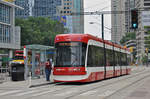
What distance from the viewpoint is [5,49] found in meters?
64.4

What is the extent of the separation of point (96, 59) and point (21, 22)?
183 ft

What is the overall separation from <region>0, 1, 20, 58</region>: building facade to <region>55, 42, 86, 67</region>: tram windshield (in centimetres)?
4300

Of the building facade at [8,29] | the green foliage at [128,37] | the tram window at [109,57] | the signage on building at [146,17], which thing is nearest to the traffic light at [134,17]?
the tram window at [109,57]

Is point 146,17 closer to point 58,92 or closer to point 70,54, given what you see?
point 70,54

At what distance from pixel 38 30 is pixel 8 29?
431 inches

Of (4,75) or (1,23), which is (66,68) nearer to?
(4,75)

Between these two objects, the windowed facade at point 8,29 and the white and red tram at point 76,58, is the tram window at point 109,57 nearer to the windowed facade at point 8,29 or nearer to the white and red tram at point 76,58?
the white and red tram at point 76,58

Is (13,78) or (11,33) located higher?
(11,33)

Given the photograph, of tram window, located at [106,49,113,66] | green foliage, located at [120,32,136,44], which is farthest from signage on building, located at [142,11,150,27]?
green foliage, located at [120,32,136,44]

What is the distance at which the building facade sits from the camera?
2421 inches

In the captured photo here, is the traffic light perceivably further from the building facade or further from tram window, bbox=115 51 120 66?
the building facade

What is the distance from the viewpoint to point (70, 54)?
18.9 metres

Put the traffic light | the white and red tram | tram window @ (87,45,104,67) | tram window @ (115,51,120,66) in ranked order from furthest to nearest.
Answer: tram window @ (115,51,120,66) → the traffic light → tram window @ (87,45,104,67) → the white and red tram

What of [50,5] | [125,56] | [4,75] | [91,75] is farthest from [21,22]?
[91,75]
